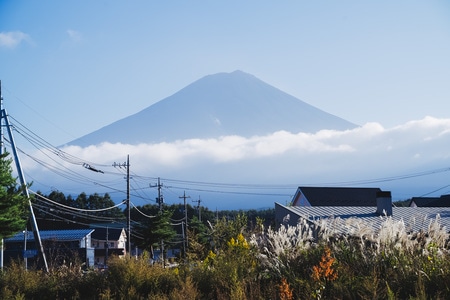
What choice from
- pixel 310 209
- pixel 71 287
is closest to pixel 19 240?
pixel 310 209

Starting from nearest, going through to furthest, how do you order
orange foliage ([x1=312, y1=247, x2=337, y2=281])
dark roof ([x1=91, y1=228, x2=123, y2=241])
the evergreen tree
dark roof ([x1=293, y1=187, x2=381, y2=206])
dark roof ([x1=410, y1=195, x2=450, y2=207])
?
orange foliage ([x1=312, y1=247, x2=337, y2=281])
the evergreen tree
dark roof ([x1=293, y1=187, x2=381, y2=206])
dark roof ([x1=410, y1=195, x2=450, y2=207])
dark roof ([x1=91, y1=228, x2=123, y2=241])

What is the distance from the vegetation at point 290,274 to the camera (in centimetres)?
852

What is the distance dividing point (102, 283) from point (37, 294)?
136cm

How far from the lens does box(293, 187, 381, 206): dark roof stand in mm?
43969

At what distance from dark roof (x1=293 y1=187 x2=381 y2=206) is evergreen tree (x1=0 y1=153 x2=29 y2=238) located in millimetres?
24906

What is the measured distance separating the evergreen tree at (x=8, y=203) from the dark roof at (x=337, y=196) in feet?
81.7

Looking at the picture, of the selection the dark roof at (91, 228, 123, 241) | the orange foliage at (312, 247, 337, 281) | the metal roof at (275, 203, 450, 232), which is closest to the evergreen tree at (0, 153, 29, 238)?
the metal roof at (275, 203, 450, 232)

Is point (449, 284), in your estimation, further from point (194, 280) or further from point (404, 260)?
point (194, 280)

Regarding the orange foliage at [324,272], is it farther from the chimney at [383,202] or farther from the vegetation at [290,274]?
the chimney at [383,202]

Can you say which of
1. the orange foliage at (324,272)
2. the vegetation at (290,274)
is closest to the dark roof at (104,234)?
the vegetation at (290,274)

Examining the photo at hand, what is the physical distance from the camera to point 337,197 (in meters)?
46.4

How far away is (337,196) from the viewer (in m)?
46.6

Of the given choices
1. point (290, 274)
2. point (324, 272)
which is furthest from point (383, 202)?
point (324, 272)

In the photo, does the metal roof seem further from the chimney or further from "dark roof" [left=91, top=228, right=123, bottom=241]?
"dark roof" [left=91, top=228, right=123, bottom=241]
